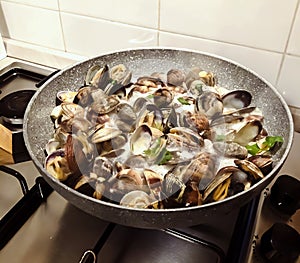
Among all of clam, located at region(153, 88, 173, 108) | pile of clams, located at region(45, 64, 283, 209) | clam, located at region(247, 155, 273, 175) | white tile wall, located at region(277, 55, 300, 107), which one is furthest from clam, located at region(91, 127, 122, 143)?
white tile wall, located at region(277, 55, 300, 107)

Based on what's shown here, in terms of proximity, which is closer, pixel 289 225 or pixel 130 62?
pixel 289 225

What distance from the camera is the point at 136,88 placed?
0.70 m

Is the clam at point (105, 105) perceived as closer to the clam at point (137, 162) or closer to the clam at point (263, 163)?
the clam at point (137, 162)

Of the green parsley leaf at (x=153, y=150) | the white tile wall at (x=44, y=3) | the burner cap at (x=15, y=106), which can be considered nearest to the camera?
the green parsley leaf at (x=153, y=150)

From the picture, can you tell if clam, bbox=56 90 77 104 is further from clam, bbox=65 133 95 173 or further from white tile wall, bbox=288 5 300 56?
white tile wall, bbox=288 5 300 56

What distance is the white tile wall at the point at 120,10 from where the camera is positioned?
0.75m

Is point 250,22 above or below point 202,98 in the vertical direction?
above

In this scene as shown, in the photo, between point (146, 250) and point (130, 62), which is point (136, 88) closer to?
point (130, 62)

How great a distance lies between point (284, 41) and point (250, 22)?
72 mm

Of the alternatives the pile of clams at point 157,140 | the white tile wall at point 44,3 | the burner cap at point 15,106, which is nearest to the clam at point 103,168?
the pile of clams at point 157,140

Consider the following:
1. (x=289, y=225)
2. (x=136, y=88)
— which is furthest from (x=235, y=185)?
(x=136, y=88)

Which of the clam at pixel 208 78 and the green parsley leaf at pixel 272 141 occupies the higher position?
the clam at pixel 208 78

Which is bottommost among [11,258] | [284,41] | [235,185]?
[11,258]

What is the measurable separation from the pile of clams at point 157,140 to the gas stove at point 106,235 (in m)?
0.09
